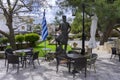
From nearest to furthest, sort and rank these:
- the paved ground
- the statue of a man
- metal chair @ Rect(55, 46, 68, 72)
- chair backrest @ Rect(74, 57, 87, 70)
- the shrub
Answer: chair backrest @ Rect(74, 57, 87, 70)
the paved ground
metal chair @ Rect(55, 46, 68, 72)
the statue of a man
the shrub

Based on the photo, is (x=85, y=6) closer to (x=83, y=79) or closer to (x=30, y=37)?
(x=83, y=79)

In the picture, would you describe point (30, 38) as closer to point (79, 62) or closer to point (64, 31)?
point (64, 31)

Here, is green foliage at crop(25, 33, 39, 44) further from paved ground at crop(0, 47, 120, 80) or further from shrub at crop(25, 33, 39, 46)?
paved ground at crop(0, 47, 120, 80)

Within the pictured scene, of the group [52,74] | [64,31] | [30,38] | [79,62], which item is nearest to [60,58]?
[52,74]

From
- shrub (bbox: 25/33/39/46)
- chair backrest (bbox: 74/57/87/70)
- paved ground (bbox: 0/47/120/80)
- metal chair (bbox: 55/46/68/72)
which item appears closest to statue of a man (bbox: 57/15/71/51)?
metal chair (bbox: 55/46/68/72)

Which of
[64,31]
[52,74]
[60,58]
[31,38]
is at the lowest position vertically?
[52,74]

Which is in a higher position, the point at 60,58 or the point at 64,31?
the point at 64,31

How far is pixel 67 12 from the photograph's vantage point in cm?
1345

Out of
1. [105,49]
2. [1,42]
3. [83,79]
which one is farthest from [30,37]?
[83,79]

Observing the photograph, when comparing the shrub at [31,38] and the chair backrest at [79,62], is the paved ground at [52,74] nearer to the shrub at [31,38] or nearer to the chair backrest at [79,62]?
the chair backrest at [79,62]

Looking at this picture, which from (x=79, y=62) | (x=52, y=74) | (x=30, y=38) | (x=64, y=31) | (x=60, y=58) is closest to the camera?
(x=79, y=62)

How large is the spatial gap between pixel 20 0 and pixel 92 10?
447 centimetres

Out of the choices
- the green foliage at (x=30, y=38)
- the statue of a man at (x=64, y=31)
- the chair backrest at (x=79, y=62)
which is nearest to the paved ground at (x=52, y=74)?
the chair backrest at (x=79, y=62)

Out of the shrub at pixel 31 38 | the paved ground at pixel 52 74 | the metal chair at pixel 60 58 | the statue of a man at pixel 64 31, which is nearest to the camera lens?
the paved ground at pixel 52 74
